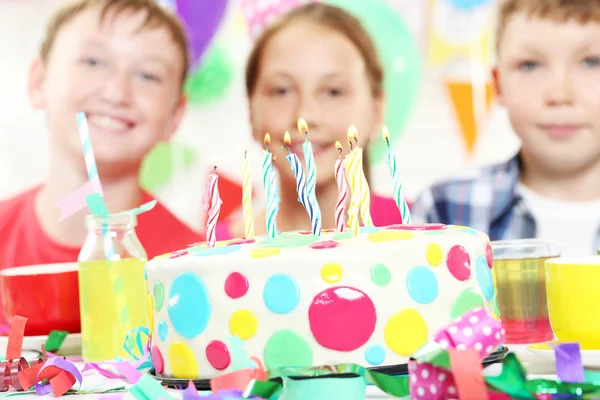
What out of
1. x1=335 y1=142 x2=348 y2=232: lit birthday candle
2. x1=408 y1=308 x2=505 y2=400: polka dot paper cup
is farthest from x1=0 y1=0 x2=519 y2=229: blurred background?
x1=408 y1=308 x2=505 y2=400: polka dot paper cup

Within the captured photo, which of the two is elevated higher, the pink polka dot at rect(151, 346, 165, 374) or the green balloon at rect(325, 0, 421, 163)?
the green balloon at rect(325, 0, 421, 163)

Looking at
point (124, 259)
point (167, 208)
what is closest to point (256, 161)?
point (167, 208)

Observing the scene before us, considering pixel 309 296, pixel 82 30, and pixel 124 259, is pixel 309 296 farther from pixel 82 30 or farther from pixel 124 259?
pixel 82 30

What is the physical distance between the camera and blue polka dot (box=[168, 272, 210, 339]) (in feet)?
3.18

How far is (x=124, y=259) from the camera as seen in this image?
1.32 m

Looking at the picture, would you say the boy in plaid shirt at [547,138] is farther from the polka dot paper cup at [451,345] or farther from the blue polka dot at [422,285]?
the polka dot paper cup at [451,345]

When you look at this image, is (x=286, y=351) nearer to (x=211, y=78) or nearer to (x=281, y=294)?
(x=281, y=294)

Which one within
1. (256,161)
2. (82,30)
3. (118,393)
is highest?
(82,30)

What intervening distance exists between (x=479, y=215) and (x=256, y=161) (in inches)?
29.2

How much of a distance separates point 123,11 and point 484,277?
2.15 metres

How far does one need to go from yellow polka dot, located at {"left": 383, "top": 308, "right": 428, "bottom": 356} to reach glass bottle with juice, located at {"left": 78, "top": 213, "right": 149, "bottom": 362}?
50 centimetres

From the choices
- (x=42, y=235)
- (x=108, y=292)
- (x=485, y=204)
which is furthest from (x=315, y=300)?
(x=42, y=235)

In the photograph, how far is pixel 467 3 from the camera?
2627mm

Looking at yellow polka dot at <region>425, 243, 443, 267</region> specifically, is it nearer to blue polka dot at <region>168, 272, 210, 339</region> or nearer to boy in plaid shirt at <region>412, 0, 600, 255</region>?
blue polka dot at <region>168, 272, 210, 339</region>
